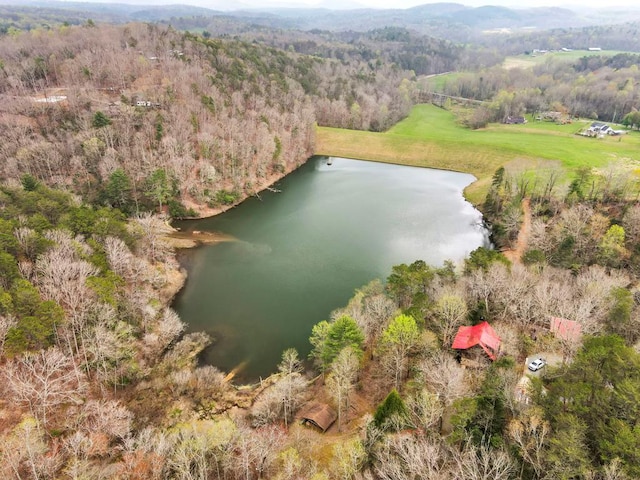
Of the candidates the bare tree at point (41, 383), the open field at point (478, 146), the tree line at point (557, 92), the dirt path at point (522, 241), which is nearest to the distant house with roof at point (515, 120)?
the tree line at point (557, 92)

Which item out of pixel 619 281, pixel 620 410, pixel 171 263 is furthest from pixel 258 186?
pixel 620 410

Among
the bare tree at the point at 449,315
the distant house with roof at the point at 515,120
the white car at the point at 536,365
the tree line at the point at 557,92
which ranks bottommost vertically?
the white car at the point at 536,365

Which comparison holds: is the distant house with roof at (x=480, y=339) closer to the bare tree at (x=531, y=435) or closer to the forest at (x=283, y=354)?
the forest at (x=283, y=354)

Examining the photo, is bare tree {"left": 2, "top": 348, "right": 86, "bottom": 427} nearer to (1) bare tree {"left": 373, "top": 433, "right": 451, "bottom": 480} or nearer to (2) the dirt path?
(1) bare tree {"left": 373, "top": 433, "right": 451, "bottom": 480}

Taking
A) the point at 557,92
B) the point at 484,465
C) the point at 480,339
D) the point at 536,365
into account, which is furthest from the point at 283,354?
the point at 557,92

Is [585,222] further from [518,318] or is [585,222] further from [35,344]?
[35,344]

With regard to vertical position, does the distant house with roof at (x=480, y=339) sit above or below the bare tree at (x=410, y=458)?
below

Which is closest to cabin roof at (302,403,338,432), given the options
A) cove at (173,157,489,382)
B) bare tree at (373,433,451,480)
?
cove at (173,157,489,382)
